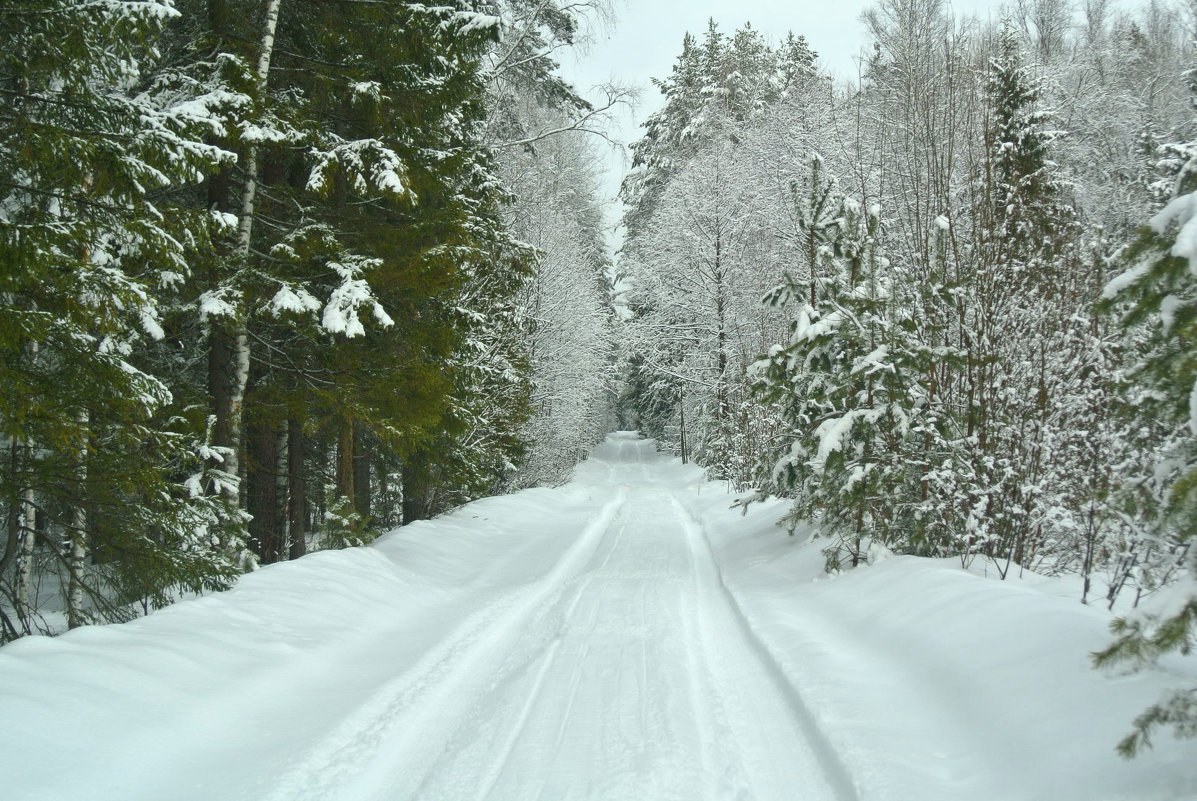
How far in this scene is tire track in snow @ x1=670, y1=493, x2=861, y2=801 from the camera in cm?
358

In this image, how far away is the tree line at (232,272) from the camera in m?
4.76

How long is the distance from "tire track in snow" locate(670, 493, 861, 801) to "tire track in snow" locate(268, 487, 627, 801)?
1.79 metres

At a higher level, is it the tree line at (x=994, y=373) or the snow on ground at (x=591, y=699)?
the tree line at (x=994, y=373)

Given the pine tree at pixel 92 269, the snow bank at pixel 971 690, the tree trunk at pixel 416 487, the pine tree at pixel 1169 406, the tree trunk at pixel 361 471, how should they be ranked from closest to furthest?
the pine tree at pixel 1169 406, the snow bank at pixel 971 690, the pine tree at pixel 92 269, the tree trunk at pixel 416 487, the tree trunk at pixel 361 471

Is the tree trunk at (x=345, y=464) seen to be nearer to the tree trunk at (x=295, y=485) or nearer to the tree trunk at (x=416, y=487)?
the tree trunk at (x=295, y=485)

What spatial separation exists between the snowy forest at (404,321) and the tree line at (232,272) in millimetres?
41

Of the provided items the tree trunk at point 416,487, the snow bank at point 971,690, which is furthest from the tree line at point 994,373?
the tree trunk at point 416,487

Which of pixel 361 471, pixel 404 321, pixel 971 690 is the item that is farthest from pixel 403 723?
pixel 361 471

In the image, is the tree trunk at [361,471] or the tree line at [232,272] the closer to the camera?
the tree line at [232,272]

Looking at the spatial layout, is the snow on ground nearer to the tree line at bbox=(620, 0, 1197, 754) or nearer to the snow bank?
the snow bank

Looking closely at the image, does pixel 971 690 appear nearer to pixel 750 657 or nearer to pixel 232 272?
pixel 750 657

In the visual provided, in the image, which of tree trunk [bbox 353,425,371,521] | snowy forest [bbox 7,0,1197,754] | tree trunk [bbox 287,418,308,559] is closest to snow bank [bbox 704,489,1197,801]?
snowy forest [bbox 7,0,1197,754]

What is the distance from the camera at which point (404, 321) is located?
9477 millimetres

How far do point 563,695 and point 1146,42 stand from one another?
36442mm
